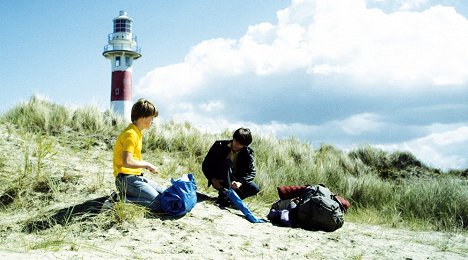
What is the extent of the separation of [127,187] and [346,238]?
2.76m

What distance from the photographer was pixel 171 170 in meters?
8.41

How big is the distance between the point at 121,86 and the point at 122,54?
3938mm

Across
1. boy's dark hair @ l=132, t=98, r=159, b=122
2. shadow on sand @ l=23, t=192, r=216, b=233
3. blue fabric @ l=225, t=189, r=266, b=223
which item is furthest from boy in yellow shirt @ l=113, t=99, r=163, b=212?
blue fabric @ l=225, t=189, r=266, b=223

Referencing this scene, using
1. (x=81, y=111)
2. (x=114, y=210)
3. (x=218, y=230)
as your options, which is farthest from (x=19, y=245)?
(x=81, y=111)

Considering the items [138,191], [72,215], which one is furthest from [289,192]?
[72,215]

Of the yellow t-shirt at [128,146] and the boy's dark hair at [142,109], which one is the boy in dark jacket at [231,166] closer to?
the yellow t-shirt at [128,146]

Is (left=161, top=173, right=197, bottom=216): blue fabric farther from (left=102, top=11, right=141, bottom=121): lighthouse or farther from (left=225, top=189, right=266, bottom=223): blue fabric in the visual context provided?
(left=102, top=11, right=141, bottom=121): lighthouse

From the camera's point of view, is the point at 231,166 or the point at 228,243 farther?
the point at 231,166

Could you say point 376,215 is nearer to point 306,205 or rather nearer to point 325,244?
point 306,205

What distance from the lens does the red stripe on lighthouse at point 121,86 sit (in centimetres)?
3208

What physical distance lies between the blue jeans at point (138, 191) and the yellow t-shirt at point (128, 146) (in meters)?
0.09

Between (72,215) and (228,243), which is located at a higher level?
(72,215)

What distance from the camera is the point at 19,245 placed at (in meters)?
3.90

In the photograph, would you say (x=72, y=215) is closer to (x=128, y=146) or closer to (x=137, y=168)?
(x=137, y=168)
